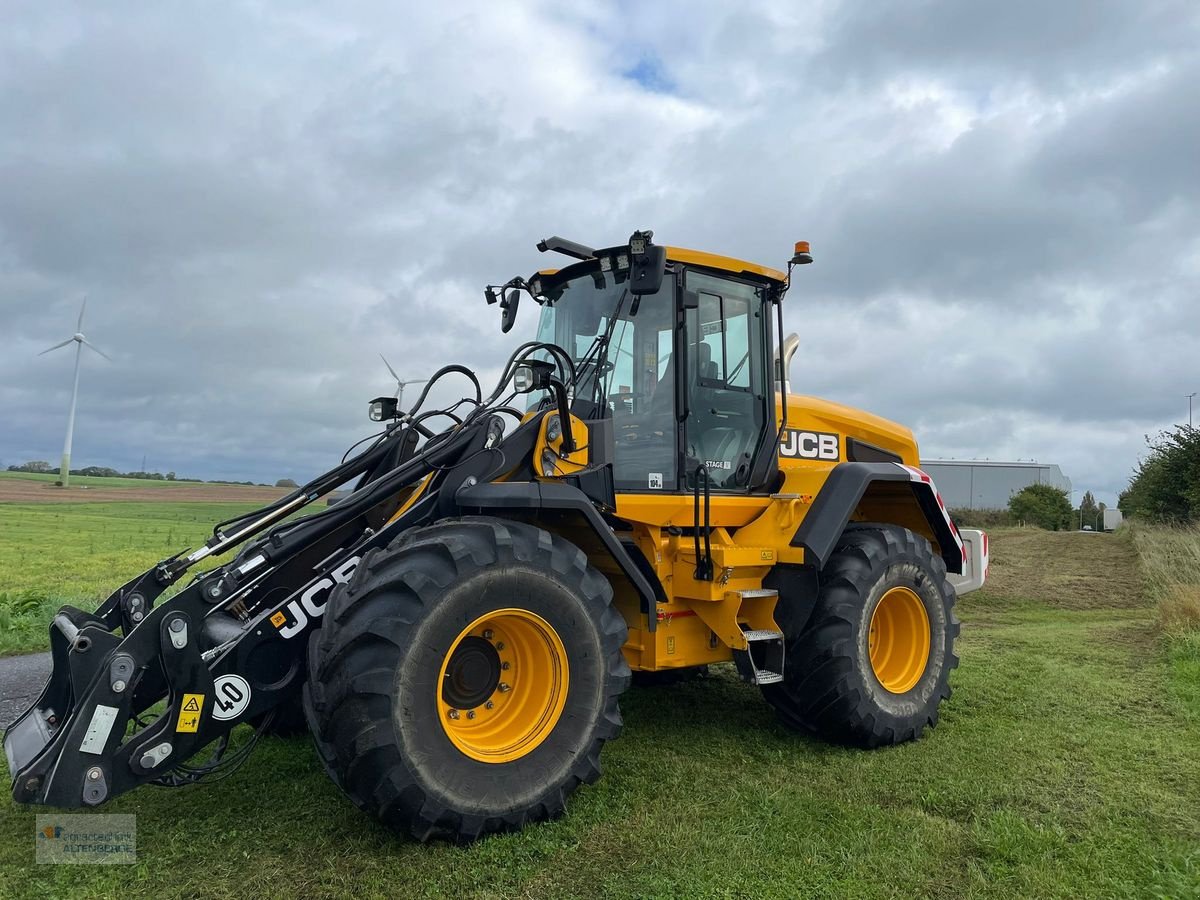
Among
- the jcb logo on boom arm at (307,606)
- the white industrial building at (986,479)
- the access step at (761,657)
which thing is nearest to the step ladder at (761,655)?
the access step at (761,657)

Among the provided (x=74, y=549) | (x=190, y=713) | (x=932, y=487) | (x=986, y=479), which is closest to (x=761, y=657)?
(x=932, y=487)

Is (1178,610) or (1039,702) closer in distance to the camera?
(1039,702)

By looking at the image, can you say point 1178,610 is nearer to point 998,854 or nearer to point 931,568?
point 931,568

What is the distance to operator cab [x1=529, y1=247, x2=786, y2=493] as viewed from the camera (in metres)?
5.07

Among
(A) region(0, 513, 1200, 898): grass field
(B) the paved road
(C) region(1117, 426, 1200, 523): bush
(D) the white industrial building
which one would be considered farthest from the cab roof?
(D) the white industrial building

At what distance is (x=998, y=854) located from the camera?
12.2 feet

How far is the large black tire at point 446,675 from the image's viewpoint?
3428 millimetres

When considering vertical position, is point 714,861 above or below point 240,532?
below

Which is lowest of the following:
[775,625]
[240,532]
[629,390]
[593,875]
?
[593,875]

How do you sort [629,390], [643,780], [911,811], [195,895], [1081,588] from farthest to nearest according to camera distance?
[1081,588]
[629,390]
[643,780]
[911,811]
[195,895]

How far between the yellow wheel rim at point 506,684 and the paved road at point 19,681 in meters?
3.75

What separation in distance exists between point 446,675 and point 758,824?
1.61m

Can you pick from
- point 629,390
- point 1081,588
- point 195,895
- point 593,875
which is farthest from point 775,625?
point 1081,588

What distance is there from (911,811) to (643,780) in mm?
1338
